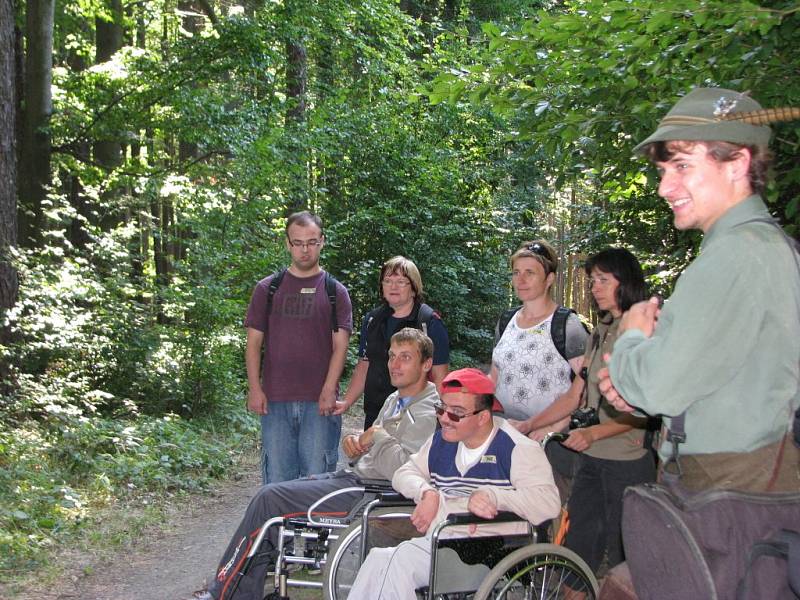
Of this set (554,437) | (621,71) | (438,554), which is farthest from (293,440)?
(621,71)

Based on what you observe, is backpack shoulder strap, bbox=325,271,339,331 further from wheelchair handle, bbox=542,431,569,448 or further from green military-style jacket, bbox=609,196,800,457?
green military-style jacket, bbox=609,196,800,457

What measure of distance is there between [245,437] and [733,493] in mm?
8911

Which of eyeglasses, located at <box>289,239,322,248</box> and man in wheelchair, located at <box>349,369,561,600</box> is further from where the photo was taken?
eyeglasses, located at <box>289,239,322,248</box>

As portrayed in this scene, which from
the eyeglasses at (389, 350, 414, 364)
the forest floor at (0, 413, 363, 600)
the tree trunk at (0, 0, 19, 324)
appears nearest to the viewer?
the eyeglasses at (389, 350, 414, 364)

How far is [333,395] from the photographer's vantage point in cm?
574

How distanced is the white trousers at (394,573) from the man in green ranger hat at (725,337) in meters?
1.80

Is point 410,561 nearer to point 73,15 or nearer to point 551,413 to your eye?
point 551,413

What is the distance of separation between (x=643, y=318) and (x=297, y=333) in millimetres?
3802

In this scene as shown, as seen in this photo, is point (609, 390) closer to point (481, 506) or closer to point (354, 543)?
point (481, 506)

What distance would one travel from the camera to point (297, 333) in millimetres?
5777

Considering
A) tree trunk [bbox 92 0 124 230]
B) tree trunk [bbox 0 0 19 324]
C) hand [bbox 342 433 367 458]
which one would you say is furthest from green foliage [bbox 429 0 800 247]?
tree trunk [bbox 92 0 124 230]

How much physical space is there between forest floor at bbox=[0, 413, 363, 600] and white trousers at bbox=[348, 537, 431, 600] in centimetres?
178

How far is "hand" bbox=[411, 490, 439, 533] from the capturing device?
3797 millimetres

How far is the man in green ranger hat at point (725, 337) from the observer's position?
2016 millimetres
